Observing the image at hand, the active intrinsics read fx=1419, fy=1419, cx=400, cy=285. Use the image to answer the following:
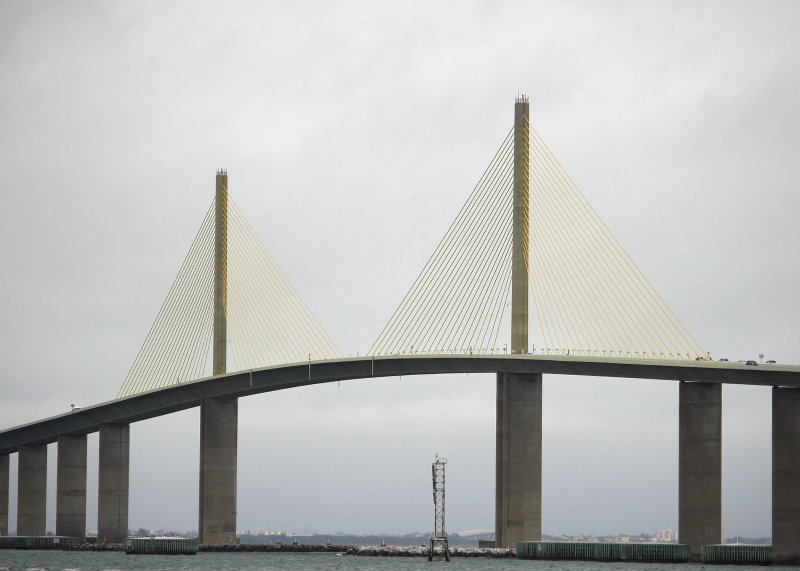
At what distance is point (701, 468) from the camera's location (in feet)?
264

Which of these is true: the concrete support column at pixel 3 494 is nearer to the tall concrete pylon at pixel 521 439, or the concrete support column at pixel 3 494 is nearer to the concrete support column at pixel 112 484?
the concrete support column at pixel 112 484

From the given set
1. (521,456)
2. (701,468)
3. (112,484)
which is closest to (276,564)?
(521,456)

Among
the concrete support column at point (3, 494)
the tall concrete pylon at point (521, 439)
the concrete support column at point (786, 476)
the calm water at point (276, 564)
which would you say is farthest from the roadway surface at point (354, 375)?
the calm water at point (276, 564)

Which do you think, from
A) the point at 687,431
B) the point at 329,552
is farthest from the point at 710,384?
the point at 329,552

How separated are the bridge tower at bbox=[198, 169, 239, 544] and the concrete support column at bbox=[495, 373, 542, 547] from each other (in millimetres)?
29120

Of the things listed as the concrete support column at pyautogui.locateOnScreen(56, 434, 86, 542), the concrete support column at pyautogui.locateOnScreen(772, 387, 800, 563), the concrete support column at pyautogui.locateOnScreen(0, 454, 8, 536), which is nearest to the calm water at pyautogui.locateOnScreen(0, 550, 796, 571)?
the concrete support column at pyautogui.locateOnScreen(772, 387, 800, 563)

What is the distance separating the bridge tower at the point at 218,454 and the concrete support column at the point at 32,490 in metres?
23.3

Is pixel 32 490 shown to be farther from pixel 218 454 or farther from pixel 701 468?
pixel 701 468

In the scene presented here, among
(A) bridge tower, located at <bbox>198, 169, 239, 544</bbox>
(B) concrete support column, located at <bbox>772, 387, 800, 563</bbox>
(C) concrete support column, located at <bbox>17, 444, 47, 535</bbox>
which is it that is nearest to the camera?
(B) concrete support column, located at <bbox>772, 387, 800, 563</bbox>

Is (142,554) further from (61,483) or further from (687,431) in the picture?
(687,431)

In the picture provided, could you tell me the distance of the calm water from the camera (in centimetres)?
7669

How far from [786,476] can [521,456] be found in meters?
17.9

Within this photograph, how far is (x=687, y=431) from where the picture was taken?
80.8 m

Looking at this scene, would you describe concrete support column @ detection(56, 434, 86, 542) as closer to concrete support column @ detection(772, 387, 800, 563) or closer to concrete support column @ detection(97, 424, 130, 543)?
concrete support column @ detection(97, 424, 130, 543)
